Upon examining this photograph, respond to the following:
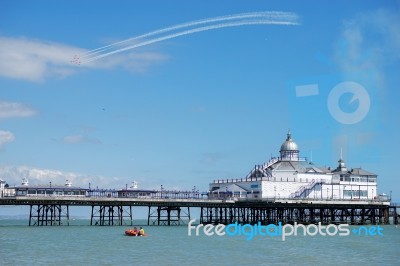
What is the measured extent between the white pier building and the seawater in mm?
38440

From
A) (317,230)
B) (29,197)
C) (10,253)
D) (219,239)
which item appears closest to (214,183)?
(317,230)

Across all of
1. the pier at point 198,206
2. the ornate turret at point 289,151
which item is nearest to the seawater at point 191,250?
the pier at point 198,206

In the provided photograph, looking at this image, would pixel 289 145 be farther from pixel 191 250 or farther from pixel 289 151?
pixel 191 250

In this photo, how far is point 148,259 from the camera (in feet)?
169

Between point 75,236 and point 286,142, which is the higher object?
point 286,142

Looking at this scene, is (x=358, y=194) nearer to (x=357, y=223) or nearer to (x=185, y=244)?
(x=357, y=223)

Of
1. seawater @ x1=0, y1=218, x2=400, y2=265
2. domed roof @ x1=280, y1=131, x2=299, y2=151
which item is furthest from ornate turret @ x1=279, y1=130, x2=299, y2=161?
seawater @ x1=0, y1=218, x2=400, y2=265

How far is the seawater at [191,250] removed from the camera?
5088cm

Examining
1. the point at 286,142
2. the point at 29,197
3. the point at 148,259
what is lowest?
the point at 148,259

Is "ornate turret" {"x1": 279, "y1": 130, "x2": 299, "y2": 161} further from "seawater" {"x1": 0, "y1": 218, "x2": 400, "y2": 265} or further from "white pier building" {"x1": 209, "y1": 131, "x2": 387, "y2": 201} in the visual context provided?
"seawater" {"x1": 0, "y1": 218, "x2": 400, "y2": 265}

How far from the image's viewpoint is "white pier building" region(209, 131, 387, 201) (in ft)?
378

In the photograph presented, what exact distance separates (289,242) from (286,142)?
195 ft

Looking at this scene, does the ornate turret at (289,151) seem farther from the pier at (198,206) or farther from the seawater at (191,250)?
the seawater at (191,250)

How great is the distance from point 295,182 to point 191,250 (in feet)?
200
